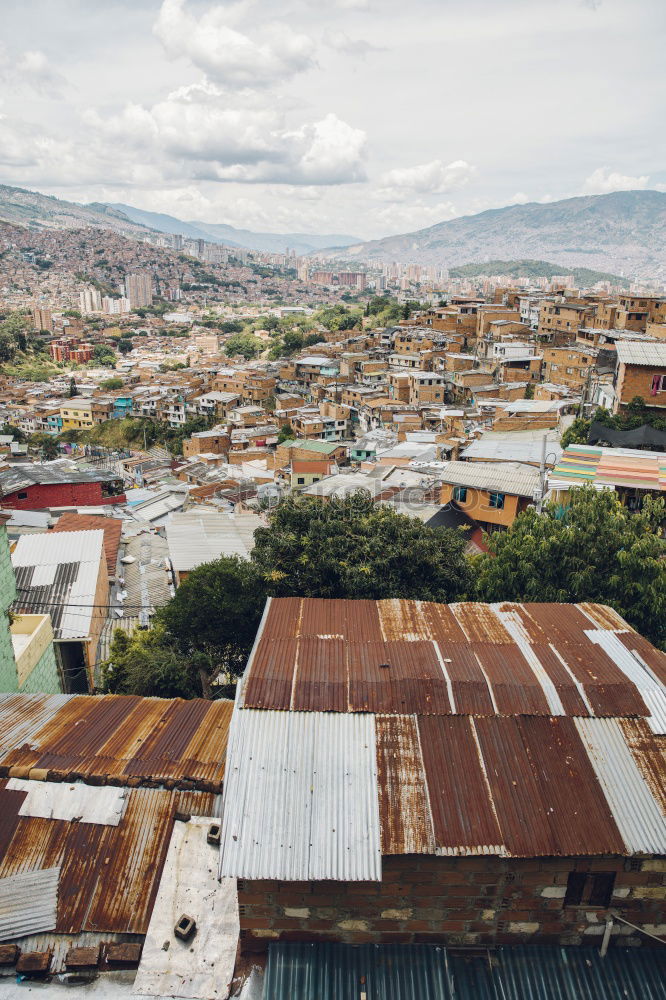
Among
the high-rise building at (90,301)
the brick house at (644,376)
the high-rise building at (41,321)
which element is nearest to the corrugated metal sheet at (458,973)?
the brick house at (644,376)

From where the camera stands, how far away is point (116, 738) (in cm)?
659

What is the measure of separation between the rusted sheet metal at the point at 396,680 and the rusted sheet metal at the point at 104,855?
1810mm

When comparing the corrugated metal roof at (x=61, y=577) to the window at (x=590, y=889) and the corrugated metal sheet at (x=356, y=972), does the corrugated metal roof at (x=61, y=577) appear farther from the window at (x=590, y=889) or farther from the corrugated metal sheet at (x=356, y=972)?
the window at (x=590, y=889)

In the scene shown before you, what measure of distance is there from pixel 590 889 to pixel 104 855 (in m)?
4.06

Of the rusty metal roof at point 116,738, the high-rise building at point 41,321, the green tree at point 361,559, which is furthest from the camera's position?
the high-rise building at point 41,321

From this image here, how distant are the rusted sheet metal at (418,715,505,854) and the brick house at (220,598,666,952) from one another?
0.04 feet

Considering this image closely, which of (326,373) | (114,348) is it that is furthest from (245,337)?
(326,373)

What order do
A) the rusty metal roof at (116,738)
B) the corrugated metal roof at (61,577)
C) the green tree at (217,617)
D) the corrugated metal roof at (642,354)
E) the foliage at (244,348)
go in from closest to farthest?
1. the rusty metal roof at (116,738)
2. the green tree at (217,617)
3. the corrugated metal roof at (61,577)
4. the corrugated metal roof at (642,354)
5. the foliage at (244,348)

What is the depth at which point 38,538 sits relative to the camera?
15891 mm

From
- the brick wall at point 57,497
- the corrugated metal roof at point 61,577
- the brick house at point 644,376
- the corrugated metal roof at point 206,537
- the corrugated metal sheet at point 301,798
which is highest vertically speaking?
the brick house at point 644,376

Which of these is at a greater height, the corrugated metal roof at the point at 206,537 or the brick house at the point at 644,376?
the brick house at the point at 644,376

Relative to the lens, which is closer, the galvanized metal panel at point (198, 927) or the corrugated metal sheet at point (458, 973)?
the galvanized metal panel at point (198, 927)

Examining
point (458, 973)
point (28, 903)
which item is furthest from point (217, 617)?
point (458, 973)

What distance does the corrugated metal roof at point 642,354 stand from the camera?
20.7 metres
